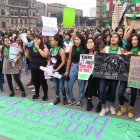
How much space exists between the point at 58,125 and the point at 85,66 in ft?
4.55

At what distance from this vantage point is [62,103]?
6535 mm

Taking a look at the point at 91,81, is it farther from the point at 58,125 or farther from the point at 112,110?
the point at 58,125

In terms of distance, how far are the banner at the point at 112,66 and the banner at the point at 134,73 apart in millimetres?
90

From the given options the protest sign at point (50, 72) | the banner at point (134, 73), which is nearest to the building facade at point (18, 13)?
the protest sign at point (50, 72)

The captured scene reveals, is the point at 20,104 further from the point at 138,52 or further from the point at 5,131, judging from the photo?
the point at 138,52

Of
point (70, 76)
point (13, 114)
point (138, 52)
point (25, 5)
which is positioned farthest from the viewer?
point (25, 5)

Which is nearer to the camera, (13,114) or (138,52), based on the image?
(138,52)

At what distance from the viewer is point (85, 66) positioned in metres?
5.90

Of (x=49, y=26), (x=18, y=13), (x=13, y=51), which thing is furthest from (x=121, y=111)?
(x=18, y=13)

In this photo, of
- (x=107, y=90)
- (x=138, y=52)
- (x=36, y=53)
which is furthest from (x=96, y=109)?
(x=36, y=53)

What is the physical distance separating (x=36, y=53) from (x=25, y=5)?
11793cm

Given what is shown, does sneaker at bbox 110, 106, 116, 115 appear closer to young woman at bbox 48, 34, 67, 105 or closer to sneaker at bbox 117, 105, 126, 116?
sneaker at bbox 117, 105, 126, 116

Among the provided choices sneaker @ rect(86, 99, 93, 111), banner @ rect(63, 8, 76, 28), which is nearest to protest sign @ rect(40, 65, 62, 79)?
sneaker @ rect(86, 99, 93, 111)

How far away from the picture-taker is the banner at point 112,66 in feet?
17.5
